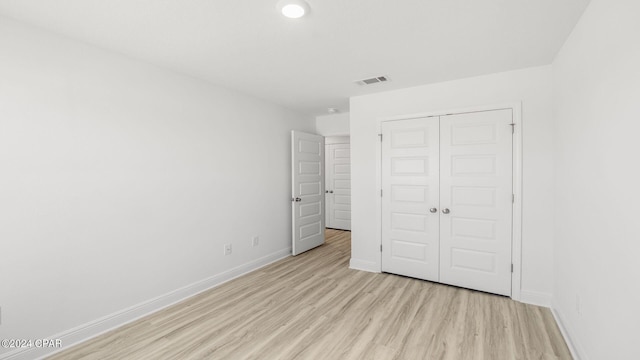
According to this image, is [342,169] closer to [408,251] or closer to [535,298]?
[408,251]

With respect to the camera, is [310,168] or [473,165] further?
[310,168]

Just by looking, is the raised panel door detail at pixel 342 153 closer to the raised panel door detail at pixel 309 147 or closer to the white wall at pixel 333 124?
the white wall at pixel 333 124

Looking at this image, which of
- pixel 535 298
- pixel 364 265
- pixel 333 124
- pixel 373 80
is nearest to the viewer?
pixel 535 298

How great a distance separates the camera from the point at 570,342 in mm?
2111

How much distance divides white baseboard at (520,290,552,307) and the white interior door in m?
3.90

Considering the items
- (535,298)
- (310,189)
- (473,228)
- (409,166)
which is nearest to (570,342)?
(535,298)

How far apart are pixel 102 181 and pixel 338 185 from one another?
490cm

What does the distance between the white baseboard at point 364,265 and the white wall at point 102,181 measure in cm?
160

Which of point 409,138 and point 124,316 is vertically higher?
point 409,138

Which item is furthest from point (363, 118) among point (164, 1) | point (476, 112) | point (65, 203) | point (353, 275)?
point (65, 203)

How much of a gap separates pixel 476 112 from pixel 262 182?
2.88 metres

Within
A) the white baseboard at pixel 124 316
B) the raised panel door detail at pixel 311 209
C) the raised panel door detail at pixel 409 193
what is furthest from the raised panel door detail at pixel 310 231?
the raised panel door detail at pixel 409 193

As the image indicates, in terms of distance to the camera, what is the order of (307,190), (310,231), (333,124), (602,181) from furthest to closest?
(333,124)
(310,231)
(307,190)
(602,181)

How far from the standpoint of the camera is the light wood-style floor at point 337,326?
2104 mm
